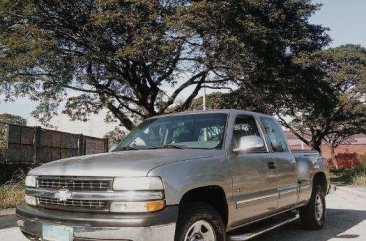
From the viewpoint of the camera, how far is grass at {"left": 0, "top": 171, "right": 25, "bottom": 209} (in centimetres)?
1083

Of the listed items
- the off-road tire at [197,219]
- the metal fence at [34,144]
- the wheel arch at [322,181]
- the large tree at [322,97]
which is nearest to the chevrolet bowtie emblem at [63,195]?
the off-road tire at [197,219]

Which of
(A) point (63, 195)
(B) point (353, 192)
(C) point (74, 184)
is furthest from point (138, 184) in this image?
(B) point (353, 192)

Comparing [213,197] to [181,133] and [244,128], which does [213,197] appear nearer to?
[181,133]

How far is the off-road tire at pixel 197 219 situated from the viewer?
4516 mm

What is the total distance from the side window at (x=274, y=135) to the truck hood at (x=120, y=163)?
1.72 metres

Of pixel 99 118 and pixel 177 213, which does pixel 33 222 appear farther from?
pixel 99 118

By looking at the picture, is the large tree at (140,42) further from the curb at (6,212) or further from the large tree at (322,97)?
the curb at (6,212)

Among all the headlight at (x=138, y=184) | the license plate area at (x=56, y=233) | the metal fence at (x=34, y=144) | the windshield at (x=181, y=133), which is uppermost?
the metal fence at (x=34, y=144)

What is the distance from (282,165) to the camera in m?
6.59

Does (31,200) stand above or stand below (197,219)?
above

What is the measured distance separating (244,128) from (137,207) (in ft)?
8.01

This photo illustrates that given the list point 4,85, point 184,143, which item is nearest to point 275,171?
point 184,143

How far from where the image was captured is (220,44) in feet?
56.6

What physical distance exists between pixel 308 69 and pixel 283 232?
14.7 m
